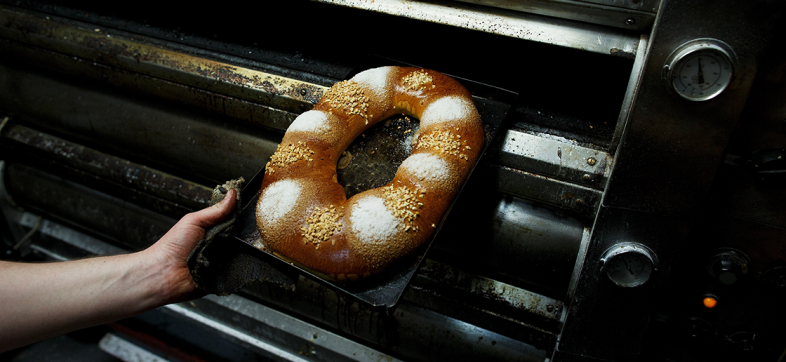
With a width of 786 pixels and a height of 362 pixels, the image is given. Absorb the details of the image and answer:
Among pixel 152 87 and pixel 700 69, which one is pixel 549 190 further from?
pixel 152 87

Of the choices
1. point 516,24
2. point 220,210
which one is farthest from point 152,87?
point 516,24

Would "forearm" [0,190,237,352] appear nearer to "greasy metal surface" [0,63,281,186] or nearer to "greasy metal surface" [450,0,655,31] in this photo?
"greasy metal surface" [0,63,281,186]

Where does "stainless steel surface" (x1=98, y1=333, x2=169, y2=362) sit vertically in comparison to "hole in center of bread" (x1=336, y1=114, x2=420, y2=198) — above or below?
below

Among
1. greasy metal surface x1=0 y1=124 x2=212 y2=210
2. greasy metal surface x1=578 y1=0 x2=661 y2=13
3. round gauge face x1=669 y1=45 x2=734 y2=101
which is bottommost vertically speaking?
greasy metal surface x1=0 y1=124 x2=212 y2=210

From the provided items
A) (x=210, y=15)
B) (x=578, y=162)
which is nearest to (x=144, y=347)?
(x=210, y=15)

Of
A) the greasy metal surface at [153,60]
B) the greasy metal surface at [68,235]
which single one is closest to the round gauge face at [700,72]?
the greasy metal surface at [153,60]

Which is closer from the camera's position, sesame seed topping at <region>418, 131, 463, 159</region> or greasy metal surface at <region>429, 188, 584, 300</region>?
sesame seed topping at <region>418, 131, 463, 159</region>

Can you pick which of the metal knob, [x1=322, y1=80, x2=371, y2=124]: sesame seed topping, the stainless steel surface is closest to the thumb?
[x1=322, y1=80, x2=371, y2=124]: sesame seed topping

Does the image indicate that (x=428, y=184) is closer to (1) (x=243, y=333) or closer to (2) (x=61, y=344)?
(1) (x=243, y=333)
